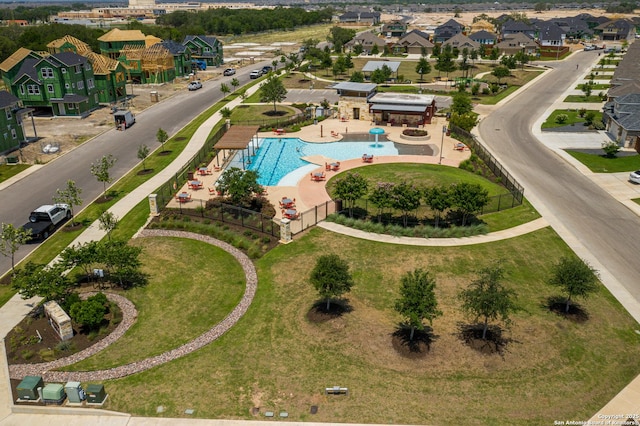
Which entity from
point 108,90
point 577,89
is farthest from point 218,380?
point 577,89

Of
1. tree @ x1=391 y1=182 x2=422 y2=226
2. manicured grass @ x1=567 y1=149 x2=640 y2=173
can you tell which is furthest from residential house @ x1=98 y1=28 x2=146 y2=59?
manicured grass @ x1=567 y1=149 x2=640 y2=173

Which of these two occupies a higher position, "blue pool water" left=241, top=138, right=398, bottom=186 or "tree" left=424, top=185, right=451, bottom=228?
"tree" left=424, top=185, right=451, bottom=228

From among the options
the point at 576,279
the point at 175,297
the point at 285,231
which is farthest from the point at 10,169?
the point at 576,279

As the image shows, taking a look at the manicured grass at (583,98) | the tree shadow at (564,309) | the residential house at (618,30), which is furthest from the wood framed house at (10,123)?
the residential house at (618,30)

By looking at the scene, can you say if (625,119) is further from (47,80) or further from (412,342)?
(47,80)

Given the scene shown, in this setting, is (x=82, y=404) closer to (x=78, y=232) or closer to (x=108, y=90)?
(x=78, y=232)

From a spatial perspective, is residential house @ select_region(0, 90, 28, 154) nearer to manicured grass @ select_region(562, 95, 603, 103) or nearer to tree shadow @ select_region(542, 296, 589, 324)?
tree shadow @ select_region(542, 296, 589, 324)
